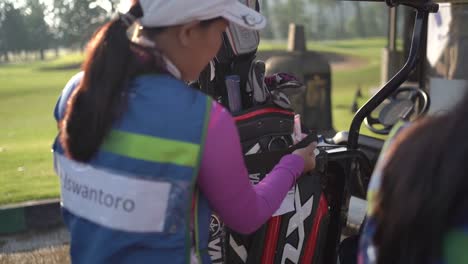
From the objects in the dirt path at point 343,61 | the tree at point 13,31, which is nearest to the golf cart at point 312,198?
the tree at point 13,31

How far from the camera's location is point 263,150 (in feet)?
7.40

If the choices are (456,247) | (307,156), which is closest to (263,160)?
(307,156)

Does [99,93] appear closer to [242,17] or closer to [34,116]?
[242,17]

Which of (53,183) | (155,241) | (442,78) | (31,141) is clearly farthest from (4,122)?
(155,241)

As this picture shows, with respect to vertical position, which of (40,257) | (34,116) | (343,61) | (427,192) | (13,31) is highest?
(427,192)

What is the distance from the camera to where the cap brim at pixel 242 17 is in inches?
60.7

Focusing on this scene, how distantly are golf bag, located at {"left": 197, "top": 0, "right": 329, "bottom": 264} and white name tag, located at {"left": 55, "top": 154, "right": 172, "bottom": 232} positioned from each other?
0.80 m

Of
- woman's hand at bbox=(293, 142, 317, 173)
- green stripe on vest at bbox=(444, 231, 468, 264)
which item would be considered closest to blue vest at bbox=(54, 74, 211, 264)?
woman's hand at bbox=(293, 142, 317, 173)

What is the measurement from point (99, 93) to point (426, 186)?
771 millimetres

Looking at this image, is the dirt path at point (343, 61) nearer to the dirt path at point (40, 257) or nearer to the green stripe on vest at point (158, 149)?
the dirt path at point (40, 257)

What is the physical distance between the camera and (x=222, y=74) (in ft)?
8.04

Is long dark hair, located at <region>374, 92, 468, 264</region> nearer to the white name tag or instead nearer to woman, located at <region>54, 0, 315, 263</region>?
woman, located at <region>54, 0, 315, 263</region>

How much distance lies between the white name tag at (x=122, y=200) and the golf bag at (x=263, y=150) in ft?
2.63

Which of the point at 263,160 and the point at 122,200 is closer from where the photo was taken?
the point at 122,200
